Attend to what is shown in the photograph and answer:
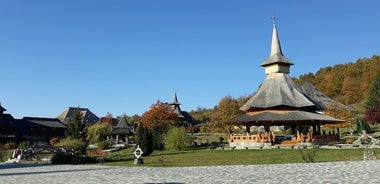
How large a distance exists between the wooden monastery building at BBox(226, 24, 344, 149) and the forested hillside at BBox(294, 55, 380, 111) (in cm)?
3955

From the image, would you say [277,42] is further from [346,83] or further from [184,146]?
[346,83]

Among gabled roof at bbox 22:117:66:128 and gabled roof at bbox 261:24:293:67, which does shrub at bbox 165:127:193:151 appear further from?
gabled roof at bbox 22:117:66:128

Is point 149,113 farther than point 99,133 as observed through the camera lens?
No

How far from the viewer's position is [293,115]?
32.8 metres

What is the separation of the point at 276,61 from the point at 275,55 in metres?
1.68

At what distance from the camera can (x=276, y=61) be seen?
38.8m

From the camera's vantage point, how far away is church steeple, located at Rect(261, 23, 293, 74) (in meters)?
39.1

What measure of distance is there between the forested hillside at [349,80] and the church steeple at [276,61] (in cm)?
3809

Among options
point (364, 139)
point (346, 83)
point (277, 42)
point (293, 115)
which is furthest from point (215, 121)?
point (346, 83)

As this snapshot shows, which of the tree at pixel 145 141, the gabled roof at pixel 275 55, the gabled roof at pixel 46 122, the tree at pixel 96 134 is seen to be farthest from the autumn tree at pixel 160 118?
the gabled roof at pixel 46 122

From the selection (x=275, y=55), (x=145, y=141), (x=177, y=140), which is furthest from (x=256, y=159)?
(x=275, y=55)

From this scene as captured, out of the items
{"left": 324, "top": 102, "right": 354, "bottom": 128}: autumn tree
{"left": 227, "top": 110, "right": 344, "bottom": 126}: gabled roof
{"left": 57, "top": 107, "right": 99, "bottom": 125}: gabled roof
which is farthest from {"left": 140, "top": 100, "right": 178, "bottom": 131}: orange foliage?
{"left": 57, "top": 107, "right": 99, "bottom": 125}: gabled roof

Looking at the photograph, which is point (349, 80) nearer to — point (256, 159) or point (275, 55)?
point (275, 55)

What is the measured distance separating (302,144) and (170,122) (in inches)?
807
